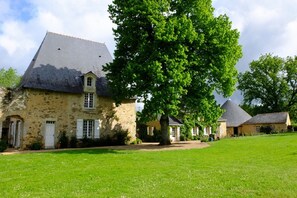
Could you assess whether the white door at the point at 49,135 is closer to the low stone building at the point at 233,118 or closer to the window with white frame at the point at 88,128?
the window with white frame at the point at 88,128

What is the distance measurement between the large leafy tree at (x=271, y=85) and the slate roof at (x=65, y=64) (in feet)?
125

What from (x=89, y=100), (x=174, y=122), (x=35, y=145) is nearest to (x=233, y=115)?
(x=174, y=122)

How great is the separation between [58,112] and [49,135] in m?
2.06

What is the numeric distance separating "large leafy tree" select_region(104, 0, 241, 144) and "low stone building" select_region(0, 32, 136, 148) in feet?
11.7

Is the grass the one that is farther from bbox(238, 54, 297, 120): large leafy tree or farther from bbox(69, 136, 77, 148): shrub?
bbox(238, 54, 297, 120): large leafy tree

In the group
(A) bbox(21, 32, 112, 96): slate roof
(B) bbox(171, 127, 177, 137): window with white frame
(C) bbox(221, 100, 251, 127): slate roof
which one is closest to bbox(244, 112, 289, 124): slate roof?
(C) bbox(221, 100, 251, 127): slate roof

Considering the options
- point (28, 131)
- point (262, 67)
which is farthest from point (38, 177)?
point (262, 67)

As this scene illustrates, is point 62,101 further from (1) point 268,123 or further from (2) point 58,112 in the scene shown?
(1) point 268,123

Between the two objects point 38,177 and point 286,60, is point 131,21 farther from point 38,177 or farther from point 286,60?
point 286,60

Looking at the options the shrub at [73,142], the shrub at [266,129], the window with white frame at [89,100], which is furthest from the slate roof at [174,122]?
the shrub at [266,129]

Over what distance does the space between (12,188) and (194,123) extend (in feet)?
102

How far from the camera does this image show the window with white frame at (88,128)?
26.4 meters

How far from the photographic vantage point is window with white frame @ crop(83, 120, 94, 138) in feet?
86.5

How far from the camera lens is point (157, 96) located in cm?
2050
